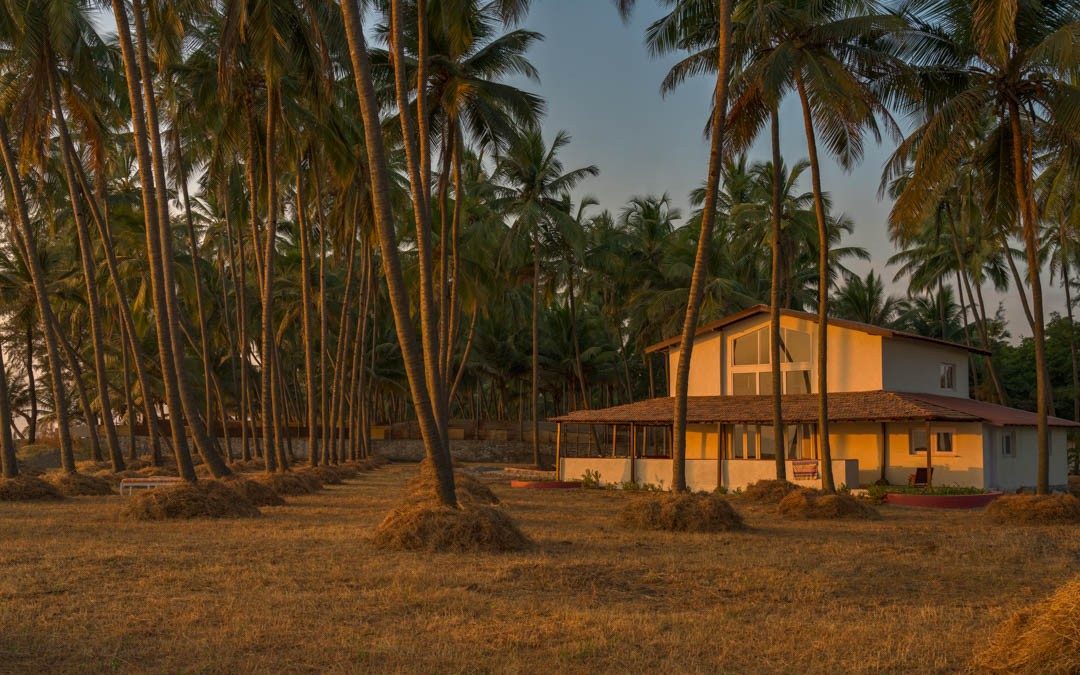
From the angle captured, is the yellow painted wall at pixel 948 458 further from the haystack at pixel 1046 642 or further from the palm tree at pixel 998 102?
the haystack at pixel 1046 642

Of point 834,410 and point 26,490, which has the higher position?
point 834,410

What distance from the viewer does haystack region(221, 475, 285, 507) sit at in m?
18.6

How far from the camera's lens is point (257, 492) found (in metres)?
19.1

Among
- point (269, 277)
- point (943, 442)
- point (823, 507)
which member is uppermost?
point (269, 277)

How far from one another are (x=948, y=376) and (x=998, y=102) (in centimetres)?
1422

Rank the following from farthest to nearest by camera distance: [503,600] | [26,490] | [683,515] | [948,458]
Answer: [948,458] → [26,490] → [683,515] → [503,600]

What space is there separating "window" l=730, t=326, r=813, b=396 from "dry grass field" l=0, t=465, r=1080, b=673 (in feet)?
52.3

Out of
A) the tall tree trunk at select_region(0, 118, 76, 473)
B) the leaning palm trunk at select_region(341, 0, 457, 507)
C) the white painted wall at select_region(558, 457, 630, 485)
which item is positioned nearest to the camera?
the leaning palm trunk at select_region(341, 0, 457, 507)

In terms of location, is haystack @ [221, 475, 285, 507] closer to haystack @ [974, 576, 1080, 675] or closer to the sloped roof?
haystack @ [974, 576, 1080, 675]

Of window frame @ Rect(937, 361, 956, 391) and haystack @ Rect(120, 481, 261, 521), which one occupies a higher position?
window frame @ Rect(937, 361, 956, 391)

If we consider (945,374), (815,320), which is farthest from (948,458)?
(815,320)

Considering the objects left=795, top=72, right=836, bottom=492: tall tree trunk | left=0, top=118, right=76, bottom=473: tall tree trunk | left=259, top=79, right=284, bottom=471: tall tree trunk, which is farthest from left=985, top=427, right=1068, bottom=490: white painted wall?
left=0, top=118, right=76, bottom=473: tall tree trunk

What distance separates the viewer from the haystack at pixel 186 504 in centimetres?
1566

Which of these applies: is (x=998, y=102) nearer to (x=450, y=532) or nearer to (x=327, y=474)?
(x=450, y=532)
